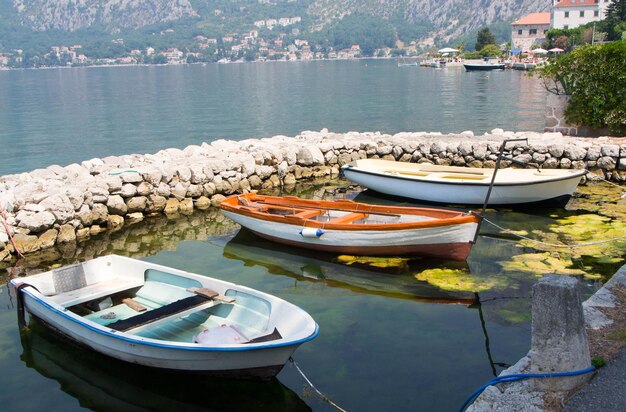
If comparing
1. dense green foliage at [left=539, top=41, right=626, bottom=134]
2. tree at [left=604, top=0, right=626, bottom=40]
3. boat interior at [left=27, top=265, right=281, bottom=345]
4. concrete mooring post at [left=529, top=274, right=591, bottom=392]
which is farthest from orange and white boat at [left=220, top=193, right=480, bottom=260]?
tree at [left=604, top=0, right=626, bottom=40]

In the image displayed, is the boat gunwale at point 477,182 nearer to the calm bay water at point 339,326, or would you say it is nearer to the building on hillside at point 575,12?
the calm bay water at point 339,326

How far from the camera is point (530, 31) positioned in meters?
110

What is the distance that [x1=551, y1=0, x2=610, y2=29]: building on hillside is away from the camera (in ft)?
304

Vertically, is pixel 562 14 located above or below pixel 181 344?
above

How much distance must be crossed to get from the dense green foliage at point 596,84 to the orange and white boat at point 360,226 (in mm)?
8829

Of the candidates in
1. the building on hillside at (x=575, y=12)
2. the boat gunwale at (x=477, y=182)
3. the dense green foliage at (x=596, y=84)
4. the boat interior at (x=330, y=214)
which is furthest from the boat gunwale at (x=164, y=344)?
the building on hillside at (x=575, y=12)

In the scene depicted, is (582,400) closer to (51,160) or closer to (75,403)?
(75,403)

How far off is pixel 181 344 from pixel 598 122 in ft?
47.2

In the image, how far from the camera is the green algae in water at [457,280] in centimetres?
911

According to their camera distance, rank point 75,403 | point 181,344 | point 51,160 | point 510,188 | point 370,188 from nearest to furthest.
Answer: point 181,344, point 75,403, point 510,188, point 370,188, point 51,160

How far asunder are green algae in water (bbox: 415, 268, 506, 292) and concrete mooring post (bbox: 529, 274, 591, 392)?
14.0 feet

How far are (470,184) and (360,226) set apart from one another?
3.77 m

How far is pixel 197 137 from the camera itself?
100ft

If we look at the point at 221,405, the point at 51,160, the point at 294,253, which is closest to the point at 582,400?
the point at 221,405
